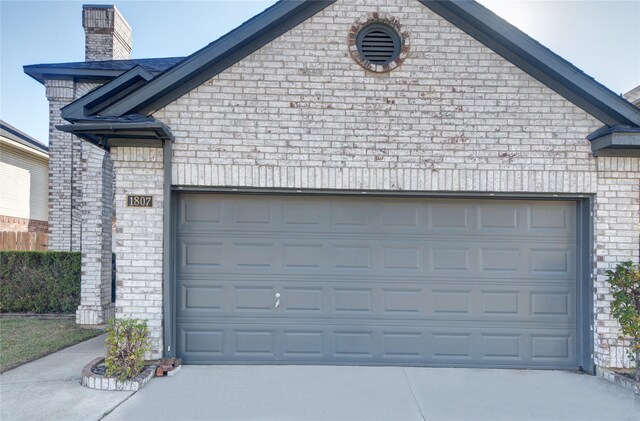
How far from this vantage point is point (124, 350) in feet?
16.3

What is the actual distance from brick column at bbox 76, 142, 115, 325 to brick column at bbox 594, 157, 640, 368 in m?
8.63

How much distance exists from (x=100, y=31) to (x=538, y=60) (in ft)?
31.8

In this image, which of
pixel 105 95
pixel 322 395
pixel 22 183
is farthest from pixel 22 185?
pixel 322 395

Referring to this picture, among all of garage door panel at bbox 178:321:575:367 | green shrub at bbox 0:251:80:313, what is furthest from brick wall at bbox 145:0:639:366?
green shrub at bbox 0:251:80:313

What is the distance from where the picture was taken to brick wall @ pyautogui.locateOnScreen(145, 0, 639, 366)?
565 cm

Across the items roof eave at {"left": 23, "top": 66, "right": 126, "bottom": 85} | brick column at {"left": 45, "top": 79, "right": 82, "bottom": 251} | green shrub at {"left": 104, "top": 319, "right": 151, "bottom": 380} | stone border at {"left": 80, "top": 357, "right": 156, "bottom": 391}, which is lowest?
stone border at {"left": 80, "top": 357, "right": 156, "bottom": 391}

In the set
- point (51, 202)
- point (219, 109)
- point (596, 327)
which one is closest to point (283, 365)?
point (219, 109)

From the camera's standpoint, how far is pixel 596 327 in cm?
559

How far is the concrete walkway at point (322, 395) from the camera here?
4.27 m

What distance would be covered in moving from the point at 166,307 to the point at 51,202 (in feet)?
17.8

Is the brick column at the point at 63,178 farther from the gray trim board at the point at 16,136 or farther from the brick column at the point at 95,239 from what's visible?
the gray trim board at the point at 16,136

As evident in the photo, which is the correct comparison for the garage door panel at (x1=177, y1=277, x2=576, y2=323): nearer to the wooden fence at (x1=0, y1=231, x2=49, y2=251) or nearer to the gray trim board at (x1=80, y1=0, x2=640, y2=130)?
the gray trim board at (x1=80, y1=0, x2=640, y2=130)

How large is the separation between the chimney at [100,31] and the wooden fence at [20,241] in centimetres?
582

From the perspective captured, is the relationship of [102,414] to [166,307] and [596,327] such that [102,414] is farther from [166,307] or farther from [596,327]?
[596,327]
